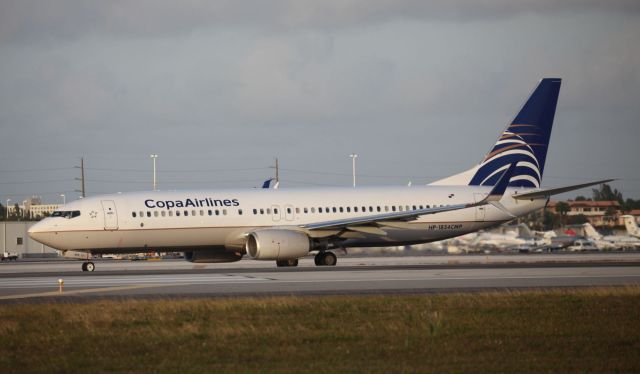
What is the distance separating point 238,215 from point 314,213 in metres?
3.72

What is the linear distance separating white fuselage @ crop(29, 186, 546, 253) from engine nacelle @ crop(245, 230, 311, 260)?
76.7 inches

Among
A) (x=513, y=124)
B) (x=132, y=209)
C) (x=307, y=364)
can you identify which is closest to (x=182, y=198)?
(x=132, y=209)

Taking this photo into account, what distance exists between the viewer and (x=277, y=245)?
4212 centimetres

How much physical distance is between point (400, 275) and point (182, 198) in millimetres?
13371

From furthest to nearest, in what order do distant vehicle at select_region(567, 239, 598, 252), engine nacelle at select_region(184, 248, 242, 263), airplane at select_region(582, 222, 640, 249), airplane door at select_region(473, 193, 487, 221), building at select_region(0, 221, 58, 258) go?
building at select_region(0, 221, 58, 258), airplane at select_region(582, 222, 640, 249), distant vehicle at select_region(567, 239, 598, 252), airplane door at select_region(473, 193, 487, 221), engine nacelle at select_region(184, 248, 242, 263)

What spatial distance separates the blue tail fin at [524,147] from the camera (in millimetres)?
49469

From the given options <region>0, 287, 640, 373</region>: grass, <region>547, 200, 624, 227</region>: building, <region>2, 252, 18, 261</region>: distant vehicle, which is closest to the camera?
<region>0, 287, 640, 373</region>: grass

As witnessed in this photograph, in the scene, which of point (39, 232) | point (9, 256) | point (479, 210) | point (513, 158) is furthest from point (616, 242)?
point (39, 232)

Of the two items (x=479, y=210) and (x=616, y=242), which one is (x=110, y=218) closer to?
(x=479, y=210)

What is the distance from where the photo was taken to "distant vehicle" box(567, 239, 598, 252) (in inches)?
3230

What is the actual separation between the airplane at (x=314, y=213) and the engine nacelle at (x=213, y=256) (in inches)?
1.8

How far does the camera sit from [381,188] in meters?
48.1

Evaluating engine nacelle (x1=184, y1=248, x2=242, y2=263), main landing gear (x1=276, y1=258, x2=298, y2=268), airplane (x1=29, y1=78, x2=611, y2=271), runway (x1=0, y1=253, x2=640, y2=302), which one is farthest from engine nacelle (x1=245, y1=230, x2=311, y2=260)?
runway (x1=0, y1=253, x2=640, y2=302)

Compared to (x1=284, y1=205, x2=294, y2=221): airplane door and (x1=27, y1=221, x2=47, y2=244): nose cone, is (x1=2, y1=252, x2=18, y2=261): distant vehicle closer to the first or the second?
(x1=27, y1=221, x2=47, y2=244): nose cone
